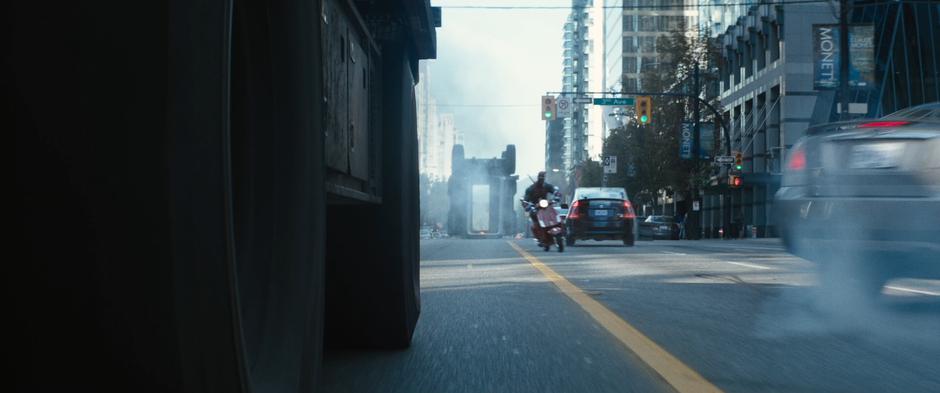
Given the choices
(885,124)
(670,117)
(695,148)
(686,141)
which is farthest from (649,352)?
(670,117)

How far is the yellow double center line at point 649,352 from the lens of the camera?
432cm

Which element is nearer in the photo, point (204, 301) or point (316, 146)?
point (204, 301)

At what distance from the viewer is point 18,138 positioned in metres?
1.46

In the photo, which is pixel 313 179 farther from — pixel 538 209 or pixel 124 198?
pixel 538 209

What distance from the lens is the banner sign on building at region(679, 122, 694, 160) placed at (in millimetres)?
49625

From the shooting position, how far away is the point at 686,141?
49.8 metres

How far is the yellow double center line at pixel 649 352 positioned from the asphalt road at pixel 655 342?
0.01 metres

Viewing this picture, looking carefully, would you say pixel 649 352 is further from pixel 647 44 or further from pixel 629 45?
pixel 629 45

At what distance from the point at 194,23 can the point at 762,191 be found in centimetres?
5627

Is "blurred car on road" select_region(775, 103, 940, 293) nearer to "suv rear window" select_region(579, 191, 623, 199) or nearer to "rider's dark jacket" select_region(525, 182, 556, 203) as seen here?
"rider's dark jacket" select_region(525, 182, 556, 203)

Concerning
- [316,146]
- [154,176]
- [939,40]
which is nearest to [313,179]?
[316,146]

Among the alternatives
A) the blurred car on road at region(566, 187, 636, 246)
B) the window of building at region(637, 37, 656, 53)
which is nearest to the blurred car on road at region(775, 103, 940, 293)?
the blurred car on road at region(566, 187, 636, 246)

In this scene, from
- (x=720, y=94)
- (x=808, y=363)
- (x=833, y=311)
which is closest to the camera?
(x=808, y=363)

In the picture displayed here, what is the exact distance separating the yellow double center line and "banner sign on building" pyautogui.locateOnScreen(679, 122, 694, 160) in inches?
1650
